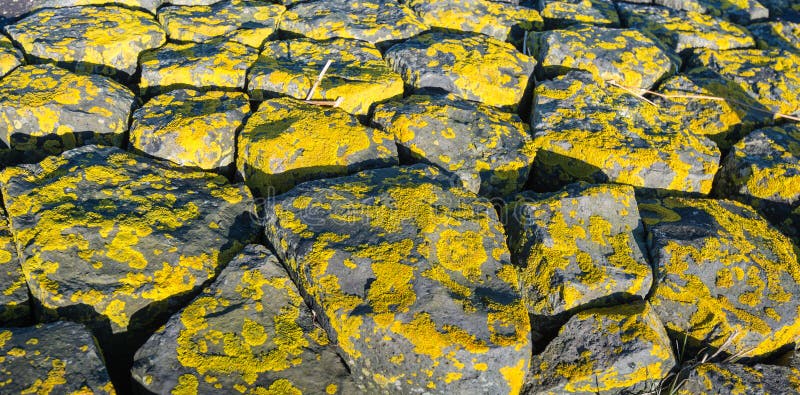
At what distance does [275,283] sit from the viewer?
3410 millimetres

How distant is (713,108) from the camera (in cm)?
548

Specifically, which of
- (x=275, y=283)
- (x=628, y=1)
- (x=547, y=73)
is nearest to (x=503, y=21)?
(x=547, y=73)

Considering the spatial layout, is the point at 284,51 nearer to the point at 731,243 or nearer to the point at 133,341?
the point at 133,341

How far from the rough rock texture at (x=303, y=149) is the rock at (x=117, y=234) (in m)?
0.26

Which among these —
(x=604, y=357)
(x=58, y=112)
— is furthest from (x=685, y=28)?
(x=58, y=112)

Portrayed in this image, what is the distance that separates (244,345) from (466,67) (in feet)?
11.0

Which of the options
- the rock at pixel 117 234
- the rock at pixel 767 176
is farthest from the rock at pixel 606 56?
the rock at pixel 117 234

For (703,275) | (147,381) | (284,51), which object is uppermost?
(284,51)

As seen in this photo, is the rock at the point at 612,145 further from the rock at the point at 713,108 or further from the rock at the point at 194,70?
the rock at the point at 194,70

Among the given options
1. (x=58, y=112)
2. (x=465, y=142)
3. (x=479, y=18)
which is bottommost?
(x=465, y=142)

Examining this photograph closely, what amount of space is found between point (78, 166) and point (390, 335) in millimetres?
2546

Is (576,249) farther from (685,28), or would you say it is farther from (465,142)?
(685,28)

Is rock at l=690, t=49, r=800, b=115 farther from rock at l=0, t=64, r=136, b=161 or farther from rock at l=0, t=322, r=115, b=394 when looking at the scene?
rock at l=0, t=322, r=115, b=394

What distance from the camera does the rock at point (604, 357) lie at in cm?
327
